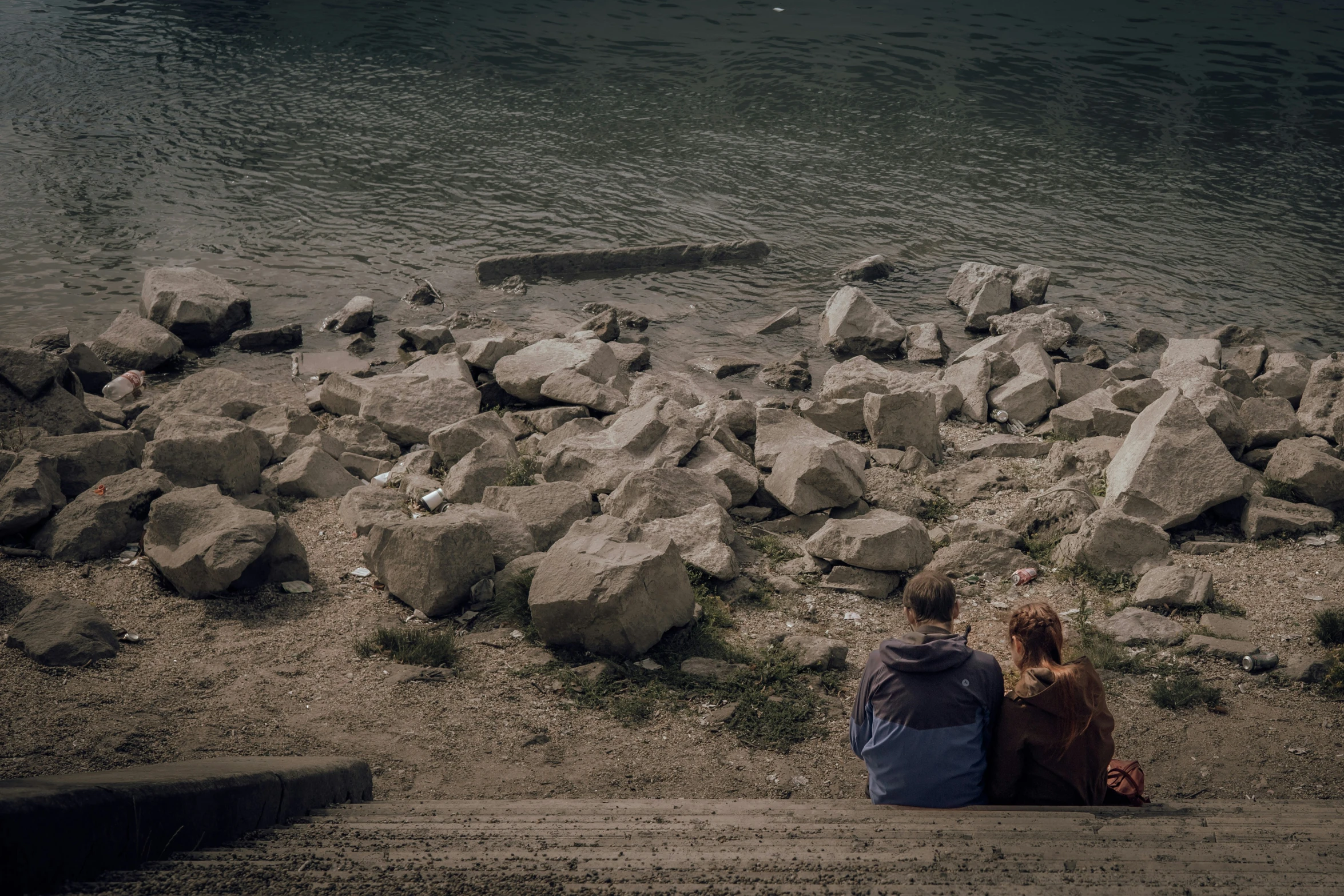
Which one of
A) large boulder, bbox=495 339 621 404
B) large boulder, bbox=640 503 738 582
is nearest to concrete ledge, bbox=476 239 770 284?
large boulder, bbox=495 339 621 404

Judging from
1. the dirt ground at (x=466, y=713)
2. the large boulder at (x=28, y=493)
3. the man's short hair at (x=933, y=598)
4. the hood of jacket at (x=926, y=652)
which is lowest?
the dirt ground at (x=466, y=713)

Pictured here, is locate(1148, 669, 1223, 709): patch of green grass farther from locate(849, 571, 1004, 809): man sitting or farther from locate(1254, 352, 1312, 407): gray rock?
locate(1254, 352, 1312, 407): gray rock

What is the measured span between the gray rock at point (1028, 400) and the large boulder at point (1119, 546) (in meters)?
3.36

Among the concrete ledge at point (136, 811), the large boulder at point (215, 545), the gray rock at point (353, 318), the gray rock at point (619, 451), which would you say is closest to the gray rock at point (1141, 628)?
the gray rock at point (619, 451)

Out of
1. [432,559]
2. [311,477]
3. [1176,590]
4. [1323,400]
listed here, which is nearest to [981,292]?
[1323,400]

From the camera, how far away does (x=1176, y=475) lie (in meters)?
7.62

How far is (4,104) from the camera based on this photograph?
20203mm

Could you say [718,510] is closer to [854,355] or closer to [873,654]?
[873,654]

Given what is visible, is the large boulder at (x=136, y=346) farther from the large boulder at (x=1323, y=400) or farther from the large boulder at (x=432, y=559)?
the large boulder at (x=1323, y=400)

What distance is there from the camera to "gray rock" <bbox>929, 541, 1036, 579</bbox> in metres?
7.18

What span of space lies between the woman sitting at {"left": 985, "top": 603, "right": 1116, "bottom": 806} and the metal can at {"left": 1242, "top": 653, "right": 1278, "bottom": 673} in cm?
257

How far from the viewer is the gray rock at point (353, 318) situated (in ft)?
42.1

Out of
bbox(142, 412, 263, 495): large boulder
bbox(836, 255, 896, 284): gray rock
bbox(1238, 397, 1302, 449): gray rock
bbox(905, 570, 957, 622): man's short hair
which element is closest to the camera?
bbox(905, 570, 957, 622): man's short hair

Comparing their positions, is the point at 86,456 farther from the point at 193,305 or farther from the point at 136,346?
the point at 193,305
